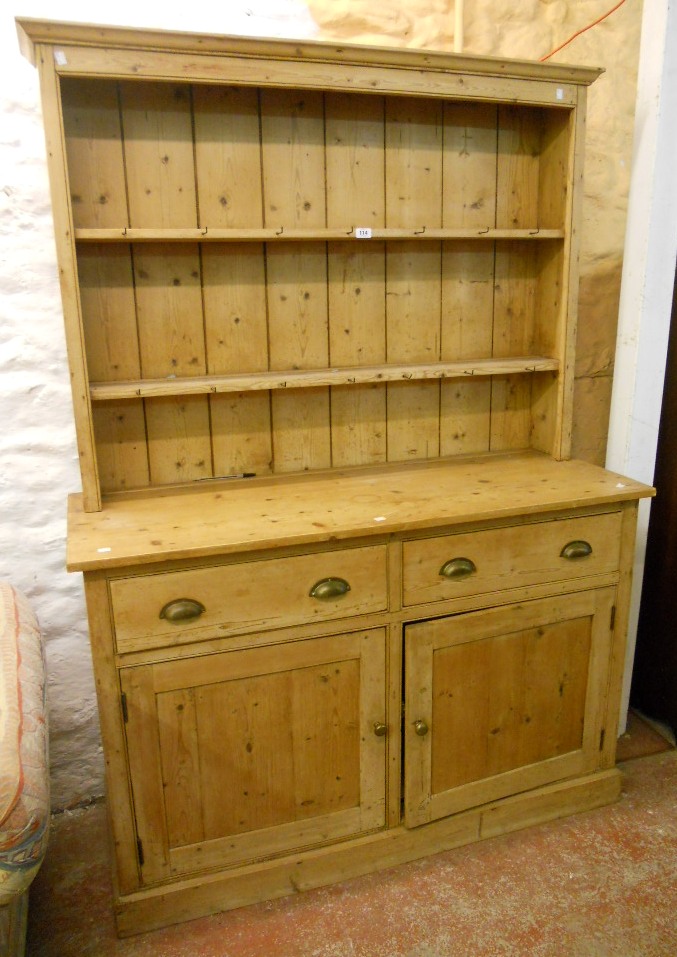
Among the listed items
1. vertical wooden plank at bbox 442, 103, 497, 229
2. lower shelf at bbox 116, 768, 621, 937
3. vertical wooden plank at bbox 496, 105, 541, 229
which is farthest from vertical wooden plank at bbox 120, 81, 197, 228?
lower shelf at bbox 116, 768, 621, 937

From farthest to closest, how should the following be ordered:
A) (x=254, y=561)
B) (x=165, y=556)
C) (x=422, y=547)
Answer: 1. (x=422, y=547)
2. (x=254, y=561)
3. (x=165, y=556)

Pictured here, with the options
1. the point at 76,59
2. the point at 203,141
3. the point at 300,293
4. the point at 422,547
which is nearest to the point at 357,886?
the point at 422,547

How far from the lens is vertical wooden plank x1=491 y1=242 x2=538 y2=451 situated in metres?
2.26

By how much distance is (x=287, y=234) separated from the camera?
6.05 feet

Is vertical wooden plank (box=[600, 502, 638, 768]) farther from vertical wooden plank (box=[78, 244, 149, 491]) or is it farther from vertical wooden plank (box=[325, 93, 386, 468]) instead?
vertical wooden plank (box=[78, 244, 149, 491])

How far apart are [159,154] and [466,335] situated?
1.01 metres

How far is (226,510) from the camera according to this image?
6.09 feet

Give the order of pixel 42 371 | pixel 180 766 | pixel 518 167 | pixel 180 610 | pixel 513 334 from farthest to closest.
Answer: pixel 513 334
pixel 518 167
pixel 42 371
pixel 180 766
pixel 180 610

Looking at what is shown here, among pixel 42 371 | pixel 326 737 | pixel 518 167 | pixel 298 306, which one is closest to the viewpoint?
pixel 326 737

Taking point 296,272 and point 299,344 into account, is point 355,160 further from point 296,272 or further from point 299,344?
point 299,344

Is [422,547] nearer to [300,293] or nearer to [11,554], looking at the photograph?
[300,293]

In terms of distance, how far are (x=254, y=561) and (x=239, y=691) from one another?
13.0 inches

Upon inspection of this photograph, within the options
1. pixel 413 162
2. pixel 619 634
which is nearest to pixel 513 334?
pixel 413 162

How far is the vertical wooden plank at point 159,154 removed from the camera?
72.6 inches
